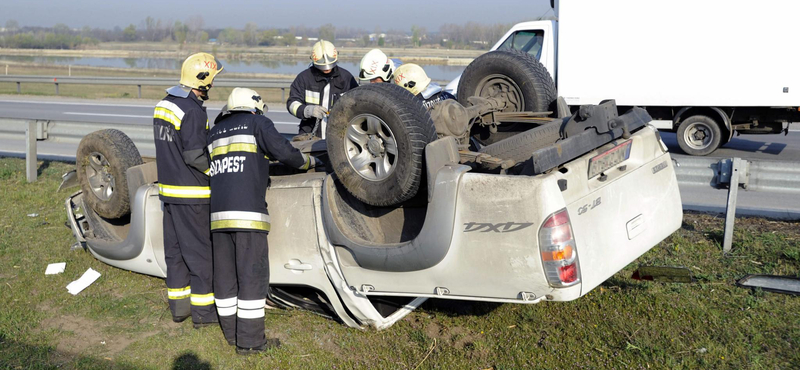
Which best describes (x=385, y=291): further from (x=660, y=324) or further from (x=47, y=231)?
(x=47, y=231)

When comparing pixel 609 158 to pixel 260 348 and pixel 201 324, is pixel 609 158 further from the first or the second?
pixel 201 324

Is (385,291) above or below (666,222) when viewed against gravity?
below

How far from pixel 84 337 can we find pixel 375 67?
9.91 ft

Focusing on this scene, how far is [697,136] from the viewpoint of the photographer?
1080cm

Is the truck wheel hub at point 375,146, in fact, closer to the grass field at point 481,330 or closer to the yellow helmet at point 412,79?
the grass field at point 481,330

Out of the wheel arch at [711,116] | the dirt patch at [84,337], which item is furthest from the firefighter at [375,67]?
the wheel arch at [711,116]

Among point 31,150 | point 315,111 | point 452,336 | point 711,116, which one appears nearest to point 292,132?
point 31,150

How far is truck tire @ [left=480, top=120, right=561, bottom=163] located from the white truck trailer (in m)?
6.03

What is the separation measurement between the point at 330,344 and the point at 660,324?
207 cm

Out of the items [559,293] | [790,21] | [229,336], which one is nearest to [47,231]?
[229,336]

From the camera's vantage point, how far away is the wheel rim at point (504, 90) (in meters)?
5.39

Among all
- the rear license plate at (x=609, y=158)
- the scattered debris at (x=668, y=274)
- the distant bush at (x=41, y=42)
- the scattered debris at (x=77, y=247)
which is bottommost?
the scattered debris at (x=77, y=247)

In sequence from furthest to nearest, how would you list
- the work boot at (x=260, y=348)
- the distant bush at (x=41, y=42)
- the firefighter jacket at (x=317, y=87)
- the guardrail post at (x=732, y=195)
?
the distant bush at (x=41, y=42) → the firefighter jacket at (x=317, y=87) → the guardrail post at (x=732, y=195) → the work boot at (x=260, y=348)

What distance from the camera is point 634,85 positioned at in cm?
1077
